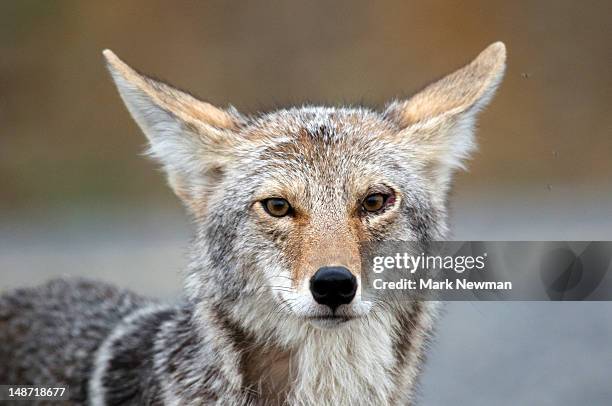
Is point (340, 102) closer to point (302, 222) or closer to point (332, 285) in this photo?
point (302, 222)

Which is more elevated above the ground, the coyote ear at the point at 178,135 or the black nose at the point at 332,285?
the coyote ear at the point at 178,135

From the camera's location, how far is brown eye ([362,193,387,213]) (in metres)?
3.30

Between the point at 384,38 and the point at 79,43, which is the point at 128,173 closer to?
the point at 79,43

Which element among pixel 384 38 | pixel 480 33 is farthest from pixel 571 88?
pixel 384 38

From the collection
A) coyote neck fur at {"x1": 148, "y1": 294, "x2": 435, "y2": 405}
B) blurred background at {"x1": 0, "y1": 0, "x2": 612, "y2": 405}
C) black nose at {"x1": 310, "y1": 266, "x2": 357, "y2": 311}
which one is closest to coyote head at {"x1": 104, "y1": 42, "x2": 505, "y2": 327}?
black nose at {"x1": 310, "y1": 266, "x2": 357, "y2": 311}

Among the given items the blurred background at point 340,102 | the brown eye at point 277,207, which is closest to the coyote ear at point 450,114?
the blurred background at point 340,102

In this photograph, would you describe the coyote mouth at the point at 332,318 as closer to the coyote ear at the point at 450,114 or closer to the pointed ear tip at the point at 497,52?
the coyote ear at the point at 450,114

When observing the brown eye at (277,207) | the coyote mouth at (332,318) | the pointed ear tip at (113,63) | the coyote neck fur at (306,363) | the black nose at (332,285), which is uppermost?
the pointed ear tip at (113,63)

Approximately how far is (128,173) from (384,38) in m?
2.34

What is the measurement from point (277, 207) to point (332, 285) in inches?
17.5

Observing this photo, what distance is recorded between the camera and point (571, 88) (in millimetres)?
5473

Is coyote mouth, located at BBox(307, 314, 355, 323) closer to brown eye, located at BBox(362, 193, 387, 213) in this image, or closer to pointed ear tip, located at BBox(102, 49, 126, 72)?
brown eye, located at BBox(362, 193, 387, 213)

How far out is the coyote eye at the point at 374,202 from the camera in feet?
10.8

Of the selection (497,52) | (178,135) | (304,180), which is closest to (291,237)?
(304,180)
